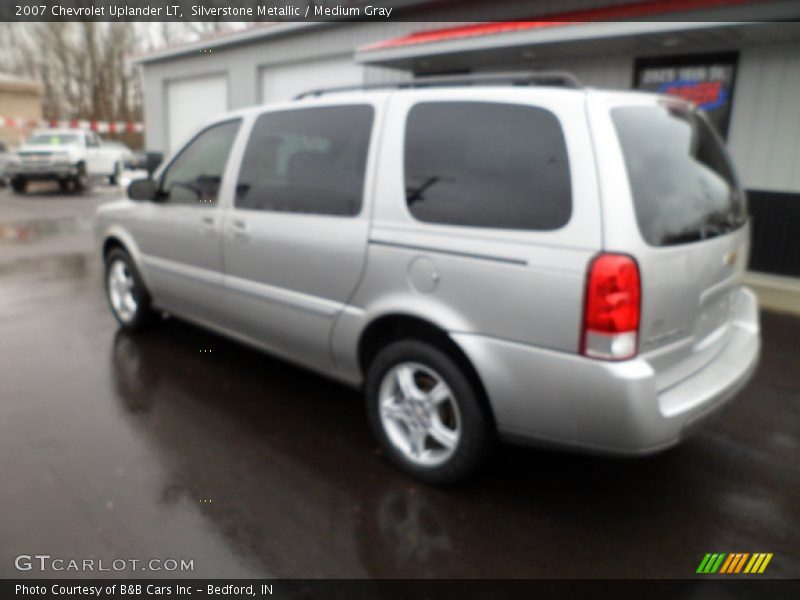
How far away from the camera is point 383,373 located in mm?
3188

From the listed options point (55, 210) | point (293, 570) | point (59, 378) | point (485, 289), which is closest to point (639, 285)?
point (485, 289)

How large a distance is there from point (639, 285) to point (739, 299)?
137cm

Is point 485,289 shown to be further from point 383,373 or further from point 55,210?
point 55,210

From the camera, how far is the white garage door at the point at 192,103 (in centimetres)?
1609

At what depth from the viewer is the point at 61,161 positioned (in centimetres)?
1811

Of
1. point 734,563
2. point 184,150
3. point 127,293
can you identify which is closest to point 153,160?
point 127,293

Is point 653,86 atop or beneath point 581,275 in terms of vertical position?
atop

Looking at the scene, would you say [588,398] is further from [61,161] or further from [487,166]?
[61,161]

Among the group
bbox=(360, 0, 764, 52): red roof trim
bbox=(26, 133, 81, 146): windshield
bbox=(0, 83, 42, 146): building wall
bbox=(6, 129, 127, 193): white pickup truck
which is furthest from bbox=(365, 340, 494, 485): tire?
bbox=(0, 83, 42, 146): building wall

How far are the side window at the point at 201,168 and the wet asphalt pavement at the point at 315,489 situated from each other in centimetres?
125

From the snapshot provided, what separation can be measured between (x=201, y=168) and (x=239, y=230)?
0.78m

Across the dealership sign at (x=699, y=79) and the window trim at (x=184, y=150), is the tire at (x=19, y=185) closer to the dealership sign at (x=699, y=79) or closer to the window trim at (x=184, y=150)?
the window trim at (x=184, y=150)

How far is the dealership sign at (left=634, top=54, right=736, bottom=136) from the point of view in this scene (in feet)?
25.9

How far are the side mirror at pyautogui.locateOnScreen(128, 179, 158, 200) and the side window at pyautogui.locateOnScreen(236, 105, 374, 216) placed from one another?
1.04 m
